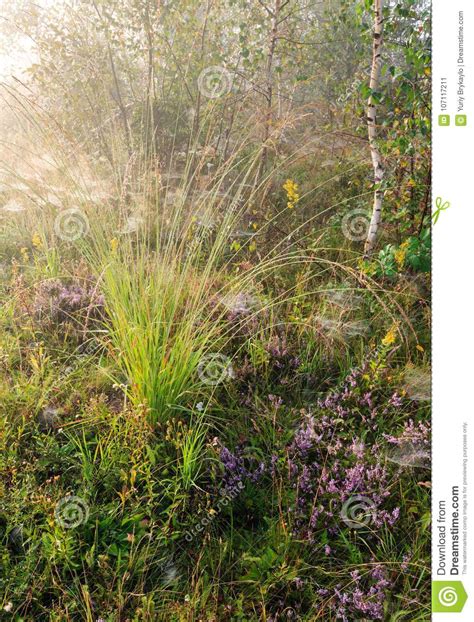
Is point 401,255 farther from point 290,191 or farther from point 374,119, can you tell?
point 374,119

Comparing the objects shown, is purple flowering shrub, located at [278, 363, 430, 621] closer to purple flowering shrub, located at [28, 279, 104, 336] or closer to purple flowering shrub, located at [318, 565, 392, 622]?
purple flowering shrub, located at [318, 565, 392, 622]

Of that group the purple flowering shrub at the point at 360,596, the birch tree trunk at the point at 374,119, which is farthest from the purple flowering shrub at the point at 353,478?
the birch tree trunk at the point at 374,119

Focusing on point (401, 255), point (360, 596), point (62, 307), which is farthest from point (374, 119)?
point (360, 596)

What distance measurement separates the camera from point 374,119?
11.0 feet

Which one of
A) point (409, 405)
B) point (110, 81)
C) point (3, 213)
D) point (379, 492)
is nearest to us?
point (379, 492)

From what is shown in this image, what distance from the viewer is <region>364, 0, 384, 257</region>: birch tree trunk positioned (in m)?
3.08

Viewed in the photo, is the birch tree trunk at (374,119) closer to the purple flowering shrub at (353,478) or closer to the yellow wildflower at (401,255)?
the yellow wildflower at (401,255)

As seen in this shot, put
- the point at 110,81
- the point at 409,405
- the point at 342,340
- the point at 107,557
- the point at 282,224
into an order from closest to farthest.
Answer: the point at 107,557 → the point at 409,405 → the point at 342,340 → the point at 282,224 → the point at 110,81

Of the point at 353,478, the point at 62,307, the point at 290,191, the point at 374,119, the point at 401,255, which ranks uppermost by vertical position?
the point at 374,119

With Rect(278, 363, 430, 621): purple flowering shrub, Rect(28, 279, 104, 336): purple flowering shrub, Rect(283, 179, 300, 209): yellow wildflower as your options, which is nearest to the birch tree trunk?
Rect(283, 179, 300, 209): yellow wildflower
